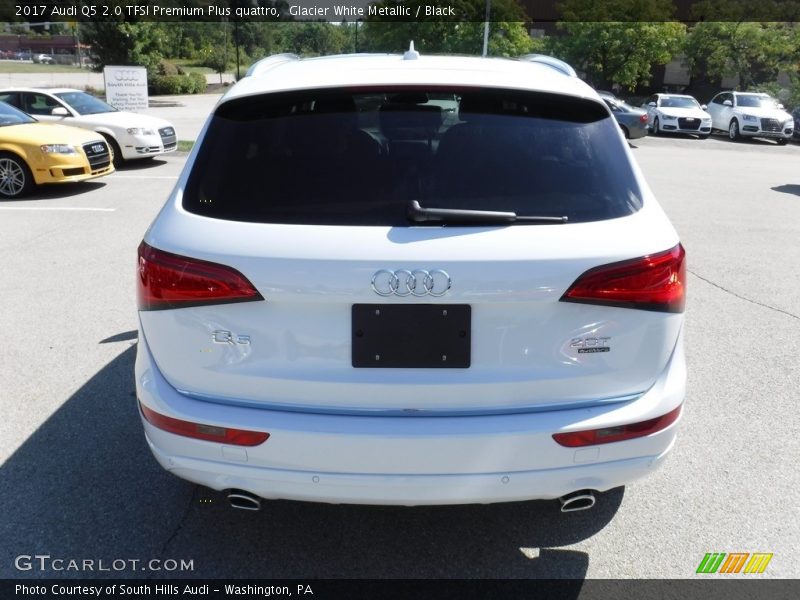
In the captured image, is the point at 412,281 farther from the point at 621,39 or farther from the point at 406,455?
the point at 621,39

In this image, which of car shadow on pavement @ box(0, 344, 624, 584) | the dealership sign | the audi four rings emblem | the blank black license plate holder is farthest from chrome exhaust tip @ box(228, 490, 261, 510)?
the dealership sign

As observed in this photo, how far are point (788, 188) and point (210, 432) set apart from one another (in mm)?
15029

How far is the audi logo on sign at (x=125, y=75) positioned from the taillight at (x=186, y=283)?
62.2 ft

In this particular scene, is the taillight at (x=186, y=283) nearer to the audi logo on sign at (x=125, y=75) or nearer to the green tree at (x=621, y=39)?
the audi logo on sign at (x=125, y=75)

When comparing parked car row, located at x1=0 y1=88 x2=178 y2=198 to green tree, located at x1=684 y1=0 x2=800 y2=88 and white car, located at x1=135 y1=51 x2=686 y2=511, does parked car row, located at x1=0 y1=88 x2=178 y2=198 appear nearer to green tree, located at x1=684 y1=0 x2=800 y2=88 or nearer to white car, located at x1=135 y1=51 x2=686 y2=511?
white car, located at x1=135 y1=51 x2=686 y2=511

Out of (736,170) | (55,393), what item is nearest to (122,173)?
(55,393)

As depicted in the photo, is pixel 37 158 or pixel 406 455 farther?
pixel 37 158

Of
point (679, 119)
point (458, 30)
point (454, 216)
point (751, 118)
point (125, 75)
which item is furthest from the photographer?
point (458, 30)

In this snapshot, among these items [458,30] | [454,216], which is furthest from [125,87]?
[458,30]

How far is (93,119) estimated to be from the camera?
14.6 m

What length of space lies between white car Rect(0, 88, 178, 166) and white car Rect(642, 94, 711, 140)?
18.8 meters

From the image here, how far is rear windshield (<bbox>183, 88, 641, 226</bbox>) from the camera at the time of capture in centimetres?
248

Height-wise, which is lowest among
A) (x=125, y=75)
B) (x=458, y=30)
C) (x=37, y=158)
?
(x=37, y=158)

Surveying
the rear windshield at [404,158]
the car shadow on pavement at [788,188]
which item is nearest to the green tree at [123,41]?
the car shadow on pavement at [788,188]
